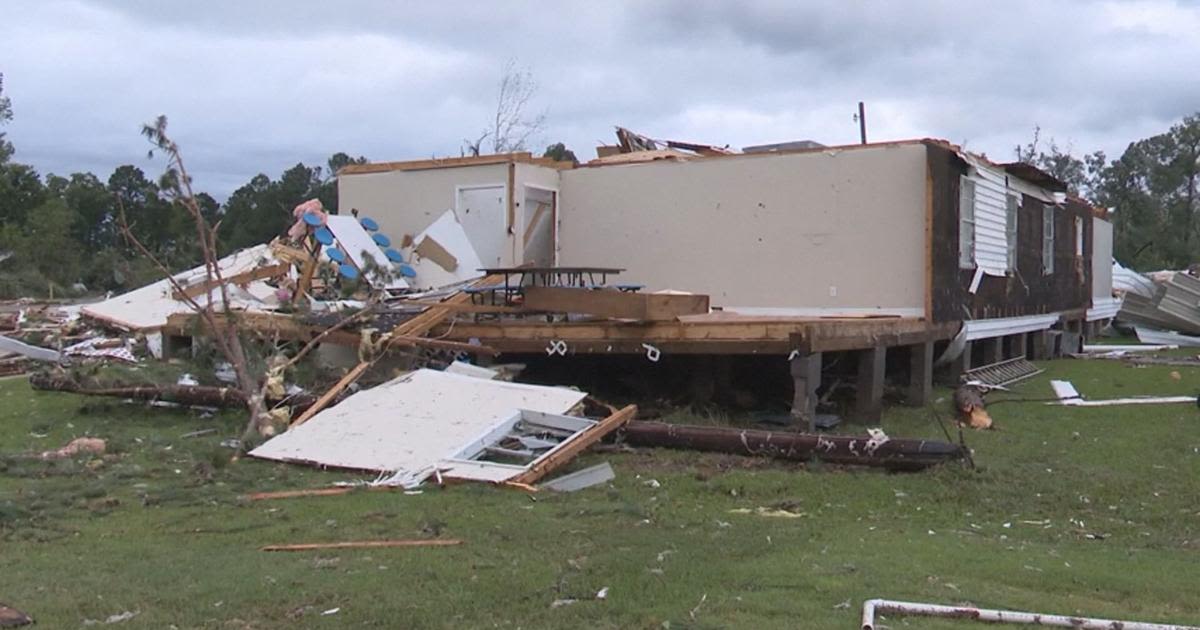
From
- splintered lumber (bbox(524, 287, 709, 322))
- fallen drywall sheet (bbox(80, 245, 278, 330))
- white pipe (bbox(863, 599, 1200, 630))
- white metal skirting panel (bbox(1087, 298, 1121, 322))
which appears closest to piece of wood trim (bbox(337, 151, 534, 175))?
fallen drywall sheet (bbox(80, 245, 278, 330))

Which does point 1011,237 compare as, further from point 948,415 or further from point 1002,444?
point 1002,444

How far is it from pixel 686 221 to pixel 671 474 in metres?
6.31

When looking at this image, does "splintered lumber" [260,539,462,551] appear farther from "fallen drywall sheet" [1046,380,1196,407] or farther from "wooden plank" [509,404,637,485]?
"fallen drywall sheet" [1046,380,1196,407]

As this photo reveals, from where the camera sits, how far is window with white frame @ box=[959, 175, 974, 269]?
1341cm

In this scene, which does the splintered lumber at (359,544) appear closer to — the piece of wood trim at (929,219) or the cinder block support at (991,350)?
the piece of wood trim at (929,219)

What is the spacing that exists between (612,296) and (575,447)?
2460 millimetres

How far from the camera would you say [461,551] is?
524 centimetres

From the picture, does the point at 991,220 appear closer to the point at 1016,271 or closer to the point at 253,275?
the point at 1016,271

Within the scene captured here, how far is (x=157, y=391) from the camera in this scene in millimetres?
10117

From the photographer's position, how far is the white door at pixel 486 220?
1378 cm

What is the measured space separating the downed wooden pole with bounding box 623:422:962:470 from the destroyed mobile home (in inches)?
0.6

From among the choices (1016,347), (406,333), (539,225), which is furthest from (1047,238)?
(406,333)

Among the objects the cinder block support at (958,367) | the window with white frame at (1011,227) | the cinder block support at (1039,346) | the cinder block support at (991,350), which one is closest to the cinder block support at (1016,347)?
the cinder block support at (1039,346)

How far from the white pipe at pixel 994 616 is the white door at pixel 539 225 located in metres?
10.3
